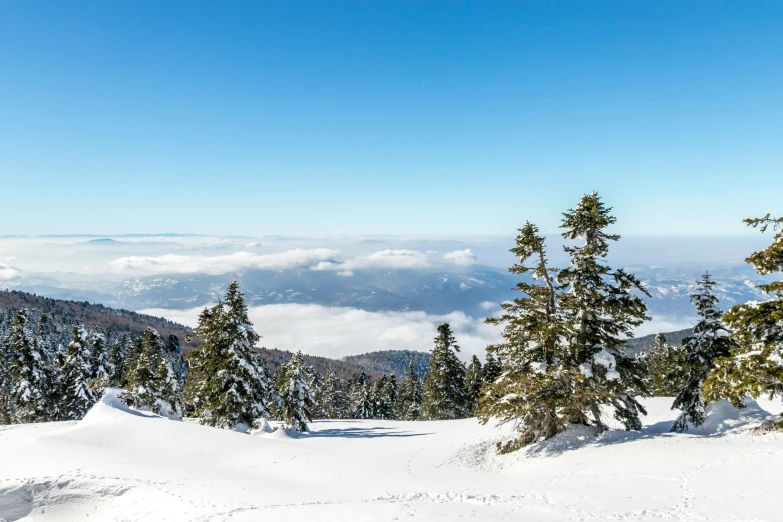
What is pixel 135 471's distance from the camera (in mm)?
19438

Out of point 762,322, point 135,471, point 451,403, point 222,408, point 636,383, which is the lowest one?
point 451,403

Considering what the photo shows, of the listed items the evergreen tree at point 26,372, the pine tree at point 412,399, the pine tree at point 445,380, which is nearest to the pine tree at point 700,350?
the pine tree at point 445,380

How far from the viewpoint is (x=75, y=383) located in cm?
4616

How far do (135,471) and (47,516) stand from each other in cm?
333

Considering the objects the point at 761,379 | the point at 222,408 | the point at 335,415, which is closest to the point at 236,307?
the point at 222,408

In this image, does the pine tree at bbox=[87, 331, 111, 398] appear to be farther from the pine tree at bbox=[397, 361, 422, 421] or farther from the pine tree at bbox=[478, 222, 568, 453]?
the pine tree at bbox=[478, 222, 568, 453]

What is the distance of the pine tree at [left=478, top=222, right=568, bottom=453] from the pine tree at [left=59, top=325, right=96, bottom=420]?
155ft

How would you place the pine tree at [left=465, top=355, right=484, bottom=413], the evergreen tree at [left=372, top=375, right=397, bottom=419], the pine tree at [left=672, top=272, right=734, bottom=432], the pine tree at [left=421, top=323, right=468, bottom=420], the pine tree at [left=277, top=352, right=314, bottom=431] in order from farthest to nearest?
the evergreen tree at [left=372, top=375, right=397, bottom=419]
the pine tree at [left=465, top=355, right=484, bottom=413]
the pine tree at [left=421, top=323, right=468, bottom=420]
the pine tree at [left=277, top=352, right=314, bottom=431]
the pine tree at [left=672, top=272, right=734, bottom=432]

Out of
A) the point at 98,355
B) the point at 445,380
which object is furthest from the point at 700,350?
the point at 98,355

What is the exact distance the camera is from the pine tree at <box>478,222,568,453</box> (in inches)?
794

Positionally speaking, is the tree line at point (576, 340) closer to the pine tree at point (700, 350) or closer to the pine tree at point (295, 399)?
the pine tree at point (700, 350)

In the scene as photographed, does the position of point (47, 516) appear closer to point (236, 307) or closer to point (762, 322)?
point (236, 307)

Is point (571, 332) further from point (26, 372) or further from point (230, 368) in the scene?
point (26, 372)

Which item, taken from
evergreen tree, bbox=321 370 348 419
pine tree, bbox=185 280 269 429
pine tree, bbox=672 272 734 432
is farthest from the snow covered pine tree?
evergreen tree, bbox=321 370 348 419
